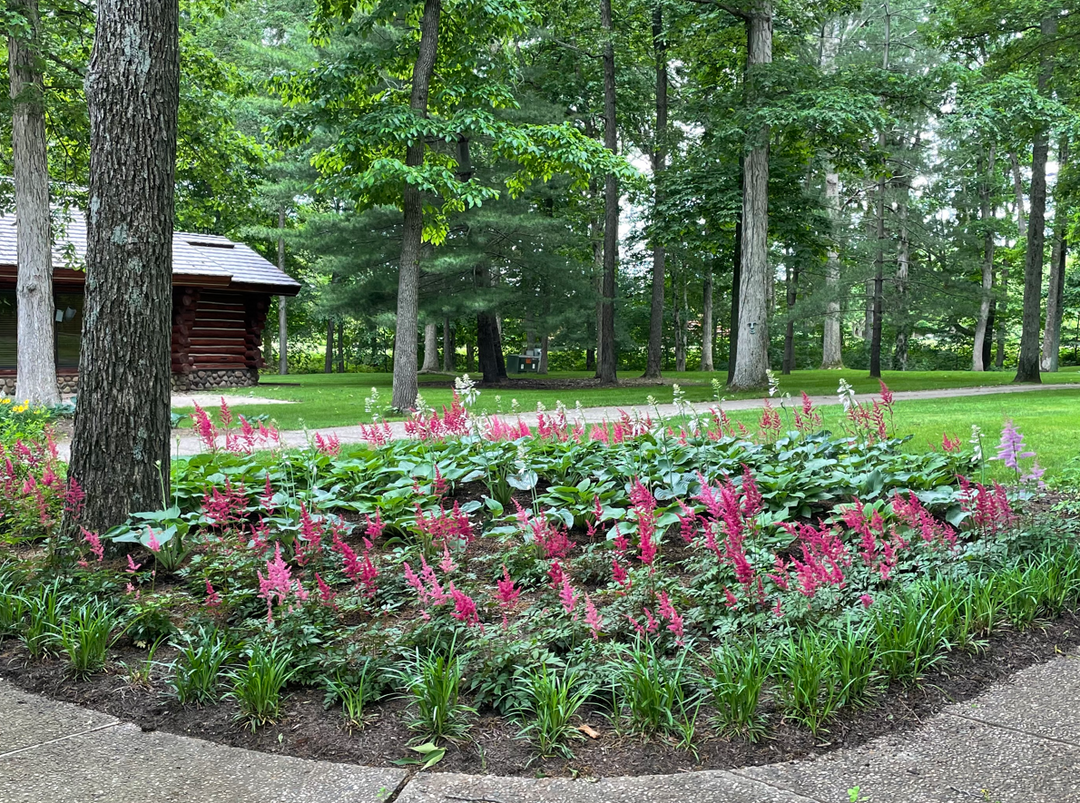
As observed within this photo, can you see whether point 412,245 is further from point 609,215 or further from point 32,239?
point 609,215

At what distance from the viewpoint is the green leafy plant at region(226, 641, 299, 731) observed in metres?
2.27

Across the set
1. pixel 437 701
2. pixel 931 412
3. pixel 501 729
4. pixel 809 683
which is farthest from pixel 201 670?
pixel 931 412

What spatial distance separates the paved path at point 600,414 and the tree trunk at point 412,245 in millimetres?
883

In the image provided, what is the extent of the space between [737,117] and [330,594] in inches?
533

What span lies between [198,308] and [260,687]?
18.5 m

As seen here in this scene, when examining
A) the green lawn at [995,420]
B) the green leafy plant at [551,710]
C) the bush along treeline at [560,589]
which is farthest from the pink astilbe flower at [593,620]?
the green lawn at [995,420]

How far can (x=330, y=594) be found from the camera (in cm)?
286

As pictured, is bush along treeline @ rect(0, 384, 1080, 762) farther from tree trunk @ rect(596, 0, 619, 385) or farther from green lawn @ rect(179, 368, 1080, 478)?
tree trunk @ rect(596, 0, 619, 385)

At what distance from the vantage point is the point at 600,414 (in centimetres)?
1127

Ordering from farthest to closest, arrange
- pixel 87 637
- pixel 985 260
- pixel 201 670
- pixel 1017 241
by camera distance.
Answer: pixel 1017 241 < pixel 985 260 < pixel 87 637 < pixel 201 670

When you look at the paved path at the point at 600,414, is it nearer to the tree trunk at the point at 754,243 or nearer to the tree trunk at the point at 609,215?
the tree trunk at the point at 754,243

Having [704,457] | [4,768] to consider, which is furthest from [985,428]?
[4,768]

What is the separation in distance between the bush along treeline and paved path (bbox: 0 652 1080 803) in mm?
171

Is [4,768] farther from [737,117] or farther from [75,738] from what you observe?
[737,117]
